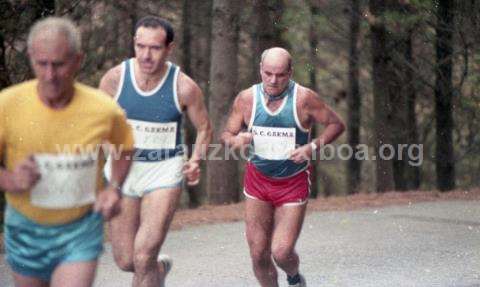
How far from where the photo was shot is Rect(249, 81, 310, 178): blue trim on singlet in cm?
916

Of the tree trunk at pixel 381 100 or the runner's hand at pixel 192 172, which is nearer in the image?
the runner's hand at pixel 192 172

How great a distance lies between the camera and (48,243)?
5.82m

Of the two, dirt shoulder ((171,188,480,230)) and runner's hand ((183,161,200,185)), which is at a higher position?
runner's hand ((183,161,200,185))

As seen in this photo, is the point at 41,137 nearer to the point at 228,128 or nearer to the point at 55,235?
the point at 55,235

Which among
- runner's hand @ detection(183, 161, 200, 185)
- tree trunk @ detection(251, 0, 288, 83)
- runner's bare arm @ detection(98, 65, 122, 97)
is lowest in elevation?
runner's hand @ detection(183, 161, 200, 185)

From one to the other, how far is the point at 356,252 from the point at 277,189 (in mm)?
3701

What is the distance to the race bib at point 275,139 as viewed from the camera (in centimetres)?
915

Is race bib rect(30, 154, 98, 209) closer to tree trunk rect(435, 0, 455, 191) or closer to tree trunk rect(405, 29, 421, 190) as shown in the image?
tree trunk rect(435, 0, 455, 191)

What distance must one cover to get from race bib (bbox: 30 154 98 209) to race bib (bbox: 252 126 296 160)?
339cm

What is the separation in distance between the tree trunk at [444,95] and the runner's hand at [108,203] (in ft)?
56.6

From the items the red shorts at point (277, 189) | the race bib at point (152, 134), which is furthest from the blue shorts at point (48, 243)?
the red shorts at point (277, 189)

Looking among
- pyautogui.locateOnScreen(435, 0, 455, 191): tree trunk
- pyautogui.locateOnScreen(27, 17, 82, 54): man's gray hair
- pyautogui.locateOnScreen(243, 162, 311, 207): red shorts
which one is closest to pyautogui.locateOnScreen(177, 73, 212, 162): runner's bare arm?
pyautogui.locateOnScreen(243, 162, 311, 207): red shorts

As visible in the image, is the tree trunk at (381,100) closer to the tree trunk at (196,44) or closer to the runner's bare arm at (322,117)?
the tree trunk at (196,44)

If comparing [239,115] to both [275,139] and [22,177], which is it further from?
[22,177]
